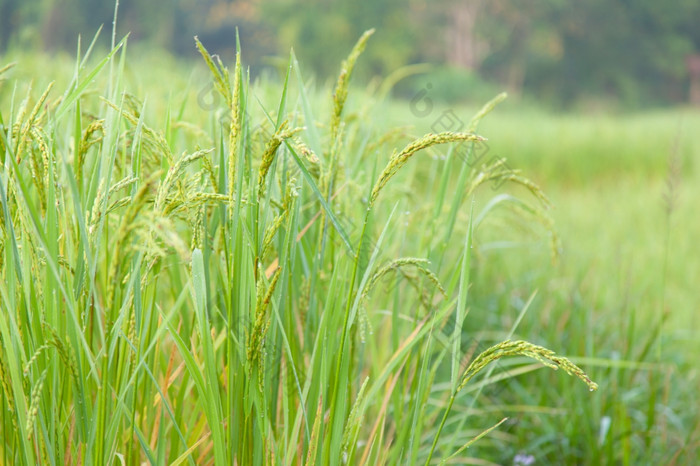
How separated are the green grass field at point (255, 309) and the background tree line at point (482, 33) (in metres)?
19.9

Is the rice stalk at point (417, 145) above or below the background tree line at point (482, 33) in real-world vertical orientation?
below

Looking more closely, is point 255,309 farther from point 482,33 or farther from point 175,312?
point 482,33

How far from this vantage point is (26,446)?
0.61 meters

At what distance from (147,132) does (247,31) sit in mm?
25310

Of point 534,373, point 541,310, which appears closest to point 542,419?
point 534,373

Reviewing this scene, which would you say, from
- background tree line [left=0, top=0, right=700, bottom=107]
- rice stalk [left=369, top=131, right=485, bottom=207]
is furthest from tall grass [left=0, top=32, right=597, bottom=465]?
background tree line [left=0, top=0, right=700, bottom=107]

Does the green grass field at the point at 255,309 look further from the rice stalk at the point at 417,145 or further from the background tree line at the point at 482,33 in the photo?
the background tree line at the point at 482,33

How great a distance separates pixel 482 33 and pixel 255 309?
22.5 metres

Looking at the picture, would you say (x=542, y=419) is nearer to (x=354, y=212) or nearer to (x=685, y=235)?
(x=354, y=212)

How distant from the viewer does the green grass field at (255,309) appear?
0.62 meters

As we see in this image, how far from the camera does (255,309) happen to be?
0.65m

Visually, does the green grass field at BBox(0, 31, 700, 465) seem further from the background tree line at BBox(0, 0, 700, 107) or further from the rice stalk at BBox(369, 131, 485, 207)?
the background tree line at BBox(0, 0, 700, 107)

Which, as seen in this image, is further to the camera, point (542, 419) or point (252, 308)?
point (542, 419)

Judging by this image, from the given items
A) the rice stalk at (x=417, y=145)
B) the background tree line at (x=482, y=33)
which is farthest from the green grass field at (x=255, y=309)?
the background tree line at (x=482, y=33)
